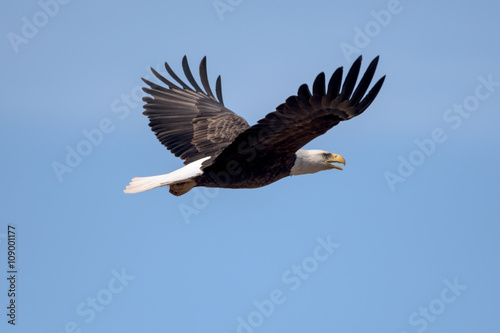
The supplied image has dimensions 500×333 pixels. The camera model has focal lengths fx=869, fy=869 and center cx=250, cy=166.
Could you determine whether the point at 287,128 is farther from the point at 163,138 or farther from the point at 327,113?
the point at 163,138

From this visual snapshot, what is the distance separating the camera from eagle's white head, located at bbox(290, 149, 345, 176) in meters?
10.1

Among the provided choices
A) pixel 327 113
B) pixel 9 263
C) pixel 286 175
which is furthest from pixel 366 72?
pixel 9 263

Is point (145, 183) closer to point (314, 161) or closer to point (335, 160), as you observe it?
point (314, 161)

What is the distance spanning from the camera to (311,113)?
338 inches

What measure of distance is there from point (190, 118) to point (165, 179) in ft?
5.07

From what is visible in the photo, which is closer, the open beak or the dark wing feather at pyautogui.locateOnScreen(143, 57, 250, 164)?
the open beak

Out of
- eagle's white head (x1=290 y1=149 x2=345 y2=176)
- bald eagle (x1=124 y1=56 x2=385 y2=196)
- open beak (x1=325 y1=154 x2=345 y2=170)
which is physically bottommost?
open beak (x1=325 y1=154 x2=345 y2=170)

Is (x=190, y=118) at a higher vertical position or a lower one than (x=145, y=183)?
higher

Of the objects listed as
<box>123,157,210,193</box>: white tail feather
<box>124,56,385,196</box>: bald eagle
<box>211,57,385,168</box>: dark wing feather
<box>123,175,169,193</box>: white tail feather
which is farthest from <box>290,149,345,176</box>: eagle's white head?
<box>123,175,169,193</box>: white tail feather

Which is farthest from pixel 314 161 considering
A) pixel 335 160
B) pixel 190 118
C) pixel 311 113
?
pixel 190 118

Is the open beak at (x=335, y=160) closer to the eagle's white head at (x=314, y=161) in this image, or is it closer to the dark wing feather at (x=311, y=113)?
the eagle's white head at (x=314, y=161)

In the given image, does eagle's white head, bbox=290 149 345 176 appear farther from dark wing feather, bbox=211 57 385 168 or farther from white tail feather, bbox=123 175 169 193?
white tail feather, bbox=123 175 169 193

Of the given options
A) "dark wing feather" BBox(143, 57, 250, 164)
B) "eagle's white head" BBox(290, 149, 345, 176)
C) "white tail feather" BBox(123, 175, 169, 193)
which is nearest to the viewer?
"white tail feather" BBox(123, 175, 169, 193)

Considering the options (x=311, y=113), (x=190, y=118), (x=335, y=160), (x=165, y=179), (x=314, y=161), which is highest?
(x=190, y=118)
